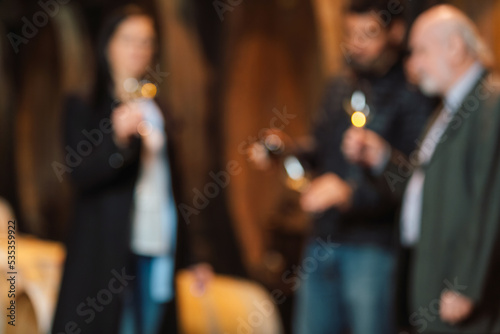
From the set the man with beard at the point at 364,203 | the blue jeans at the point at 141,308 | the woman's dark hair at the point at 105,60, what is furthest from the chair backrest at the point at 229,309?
the woman's dark hair at the point at 105,60

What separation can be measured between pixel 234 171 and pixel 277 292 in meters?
0.69

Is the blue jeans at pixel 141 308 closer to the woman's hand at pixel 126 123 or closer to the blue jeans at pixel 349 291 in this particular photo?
the woman's hand at pixel 126 123

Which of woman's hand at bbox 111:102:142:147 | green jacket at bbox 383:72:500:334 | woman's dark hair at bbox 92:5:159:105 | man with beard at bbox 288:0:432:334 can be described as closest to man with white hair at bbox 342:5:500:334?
green jacket at bbox 383:72:500:334

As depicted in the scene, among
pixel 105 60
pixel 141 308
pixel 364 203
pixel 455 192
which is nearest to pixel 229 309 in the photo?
pixel 141 308

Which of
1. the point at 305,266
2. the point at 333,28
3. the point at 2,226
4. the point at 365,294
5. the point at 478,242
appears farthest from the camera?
the point at 2,226

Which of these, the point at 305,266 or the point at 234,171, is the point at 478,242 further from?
the point at 234,171

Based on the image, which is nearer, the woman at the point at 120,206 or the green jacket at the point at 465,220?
the green jacket at the point at 465,220

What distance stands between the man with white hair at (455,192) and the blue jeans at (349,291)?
0.78 feet

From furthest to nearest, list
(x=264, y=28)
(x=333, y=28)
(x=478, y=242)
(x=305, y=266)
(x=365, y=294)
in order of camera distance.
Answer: (x=264, y=28), (x=333, y=28), (x=305, y=266), (x=365, y=294), (x=478, y=242)

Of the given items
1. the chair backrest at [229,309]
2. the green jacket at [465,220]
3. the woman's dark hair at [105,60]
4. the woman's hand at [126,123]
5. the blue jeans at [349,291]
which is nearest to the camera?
the green jacket at [465,220]

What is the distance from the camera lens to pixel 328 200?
3.39 meters

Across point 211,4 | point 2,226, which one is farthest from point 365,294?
point 2,226

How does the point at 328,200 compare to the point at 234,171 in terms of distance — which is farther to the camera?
the point at 234,171

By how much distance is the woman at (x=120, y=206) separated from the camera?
11.5ft
